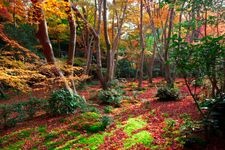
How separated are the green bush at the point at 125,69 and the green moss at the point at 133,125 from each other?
21.1 metres

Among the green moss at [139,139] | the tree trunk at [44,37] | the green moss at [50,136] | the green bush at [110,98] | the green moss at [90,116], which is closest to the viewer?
the green moss at [139,139]

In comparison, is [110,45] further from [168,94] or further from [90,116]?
[90,116]

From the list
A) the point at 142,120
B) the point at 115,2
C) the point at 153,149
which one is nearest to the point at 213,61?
the point at 153,149

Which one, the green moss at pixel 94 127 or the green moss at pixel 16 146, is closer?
the green moss at pixel 16 146

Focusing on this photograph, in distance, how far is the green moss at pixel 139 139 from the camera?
7448mm

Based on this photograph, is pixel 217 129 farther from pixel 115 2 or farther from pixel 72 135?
pixel 115 2

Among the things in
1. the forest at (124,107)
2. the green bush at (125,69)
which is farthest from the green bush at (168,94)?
the green bush at (125,69)

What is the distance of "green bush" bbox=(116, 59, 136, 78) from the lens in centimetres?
3088

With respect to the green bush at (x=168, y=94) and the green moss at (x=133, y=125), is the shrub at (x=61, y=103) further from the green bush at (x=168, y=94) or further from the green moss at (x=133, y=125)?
the green bush at (x=168, y=94)

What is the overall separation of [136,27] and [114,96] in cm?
1402

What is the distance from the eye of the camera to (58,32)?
74.9 feet

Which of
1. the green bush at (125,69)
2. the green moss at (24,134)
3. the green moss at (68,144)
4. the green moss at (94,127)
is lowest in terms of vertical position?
the green moss at (68,144)

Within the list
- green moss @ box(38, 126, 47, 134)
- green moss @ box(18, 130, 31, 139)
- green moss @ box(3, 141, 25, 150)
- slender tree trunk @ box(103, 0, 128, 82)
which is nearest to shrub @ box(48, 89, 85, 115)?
→ green moss @ box(38, 126, 47, 134)

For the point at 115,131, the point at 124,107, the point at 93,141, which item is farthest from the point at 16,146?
the point at 124,107
